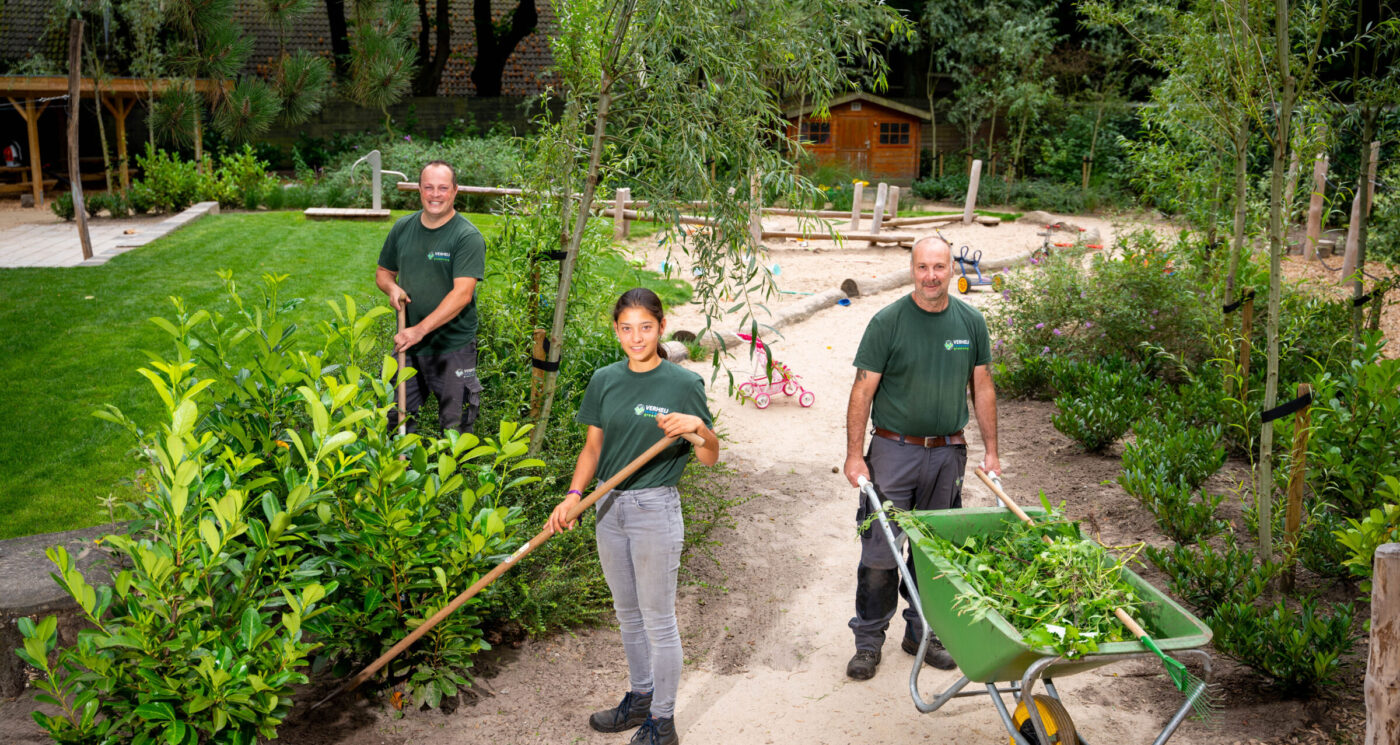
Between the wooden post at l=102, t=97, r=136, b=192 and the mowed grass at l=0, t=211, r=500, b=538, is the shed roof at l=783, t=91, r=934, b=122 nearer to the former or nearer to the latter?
the mowed grass at l=0, t=211, r=500, b=538

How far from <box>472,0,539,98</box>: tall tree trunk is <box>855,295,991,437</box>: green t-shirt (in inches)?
906

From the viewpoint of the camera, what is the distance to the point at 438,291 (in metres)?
5.31

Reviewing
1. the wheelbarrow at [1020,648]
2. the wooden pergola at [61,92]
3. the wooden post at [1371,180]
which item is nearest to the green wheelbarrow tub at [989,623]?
the wheelbarrow at [1020,648]

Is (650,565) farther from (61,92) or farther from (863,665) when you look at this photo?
(61,92)

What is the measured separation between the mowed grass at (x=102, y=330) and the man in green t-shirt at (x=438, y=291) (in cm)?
153

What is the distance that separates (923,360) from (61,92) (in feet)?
61.8

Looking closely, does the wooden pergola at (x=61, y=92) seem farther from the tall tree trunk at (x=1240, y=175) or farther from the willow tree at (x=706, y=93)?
the tall tree trunk at (x=1240, y=175)

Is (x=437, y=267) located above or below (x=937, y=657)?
above

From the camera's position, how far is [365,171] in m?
19.0

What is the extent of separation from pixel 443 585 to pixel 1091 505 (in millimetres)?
4276

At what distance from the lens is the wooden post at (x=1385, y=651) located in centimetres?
315

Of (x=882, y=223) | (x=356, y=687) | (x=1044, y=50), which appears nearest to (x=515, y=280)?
(x=356, y=687)

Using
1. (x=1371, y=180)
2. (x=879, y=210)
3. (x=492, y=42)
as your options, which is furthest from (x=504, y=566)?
(x=492, y=42)

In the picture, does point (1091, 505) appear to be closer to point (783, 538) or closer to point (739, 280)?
point (783, 538)
